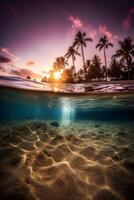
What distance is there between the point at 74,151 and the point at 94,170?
159 centimetres

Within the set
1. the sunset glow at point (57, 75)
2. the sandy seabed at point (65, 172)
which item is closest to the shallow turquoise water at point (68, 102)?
the sandy seabed at point (65, 172)

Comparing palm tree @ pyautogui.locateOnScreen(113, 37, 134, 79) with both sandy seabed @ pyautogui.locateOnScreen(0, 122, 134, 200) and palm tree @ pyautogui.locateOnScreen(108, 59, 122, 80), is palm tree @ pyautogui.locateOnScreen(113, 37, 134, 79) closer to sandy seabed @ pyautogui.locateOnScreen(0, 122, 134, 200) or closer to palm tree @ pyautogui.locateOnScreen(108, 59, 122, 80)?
palm tree @ pyautogui.locateOnScreen(108, 59, 122, 80)

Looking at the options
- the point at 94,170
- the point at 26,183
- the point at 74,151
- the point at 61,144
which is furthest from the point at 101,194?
the point at 61,144

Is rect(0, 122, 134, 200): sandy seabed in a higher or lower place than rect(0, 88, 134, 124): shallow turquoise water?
lower

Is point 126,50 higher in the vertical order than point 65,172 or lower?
higher

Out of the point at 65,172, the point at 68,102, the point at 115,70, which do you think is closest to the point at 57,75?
the point at 115,70

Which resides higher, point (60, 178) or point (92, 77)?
point (92, 77)

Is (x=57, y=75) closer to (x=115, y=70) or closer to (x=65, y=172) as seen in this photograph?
(x=115, y=70)

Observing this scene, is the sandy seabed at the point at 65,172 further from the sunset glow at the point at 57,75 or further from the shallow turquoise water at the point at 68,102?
the sunset glow at the point at 57,75

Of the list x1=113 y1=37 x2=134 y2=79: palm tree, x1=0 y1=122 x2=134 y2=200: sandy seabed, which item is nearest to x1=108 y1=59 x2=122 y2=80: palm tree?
x1=113 y1=37 x2=134 y2=79: palm tree

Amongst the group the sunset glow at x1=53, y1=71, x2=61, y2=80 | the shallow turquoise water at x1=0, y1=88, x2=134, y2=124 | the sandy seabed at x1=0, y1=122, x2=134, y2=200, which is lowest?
the sandy seabed at x1=0, y1=122, x2=134, y2=200

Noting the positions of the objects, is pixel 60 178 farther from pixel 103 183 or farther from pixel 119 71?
pixel 119 71

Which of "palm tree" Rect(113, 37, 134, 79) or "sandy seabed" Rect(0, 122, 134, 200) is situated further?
"palm tree" Rect(113, 37, 134, 79)

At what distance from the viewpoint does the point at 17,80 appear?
13523 millimetres
